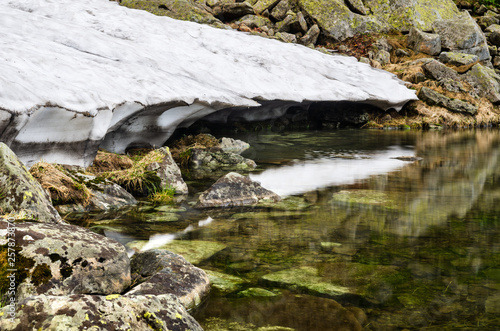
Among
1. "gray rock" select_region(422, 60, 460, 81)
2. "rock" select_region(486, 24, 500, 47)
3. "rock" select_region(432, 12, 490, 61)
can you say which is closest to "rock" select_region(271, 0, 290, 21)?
"gray rock" select_region(422, 60, 460, 81)

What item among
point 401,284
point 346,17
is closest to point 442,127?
point 346,17

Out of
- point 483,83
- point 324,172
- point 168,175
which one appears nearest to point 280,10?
point 483,83

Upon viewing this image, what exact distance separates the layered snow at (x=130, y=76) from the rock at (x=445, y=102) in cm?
148

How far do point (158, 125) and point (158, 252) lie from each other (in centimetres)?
723

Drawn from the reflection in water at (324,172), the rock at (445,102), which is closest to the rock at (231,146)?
the reflection in water at (324,172)

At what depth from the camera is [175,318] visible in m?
2.73

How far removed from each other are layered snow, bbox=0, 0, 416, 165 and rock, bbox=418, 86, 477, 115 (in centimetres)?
148

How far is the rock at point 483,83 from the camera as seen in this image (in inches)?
903

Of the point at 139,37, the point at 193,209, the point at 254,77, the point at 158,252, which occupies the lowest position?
the point at 193,209

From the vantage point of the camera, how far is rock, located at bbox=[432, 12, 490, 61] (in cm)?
2506

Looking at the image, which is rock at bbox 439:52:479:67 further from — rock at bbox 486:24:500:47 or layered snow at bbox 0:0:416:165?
rock at bbox 486:24:500:47

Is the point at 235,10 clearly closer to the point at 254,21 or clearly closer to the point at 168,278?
the point at 254,21

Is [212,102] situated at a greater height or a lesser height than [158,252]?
greater

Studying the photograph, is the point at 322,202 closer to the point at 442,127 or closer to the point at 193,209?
the point at 193,209
